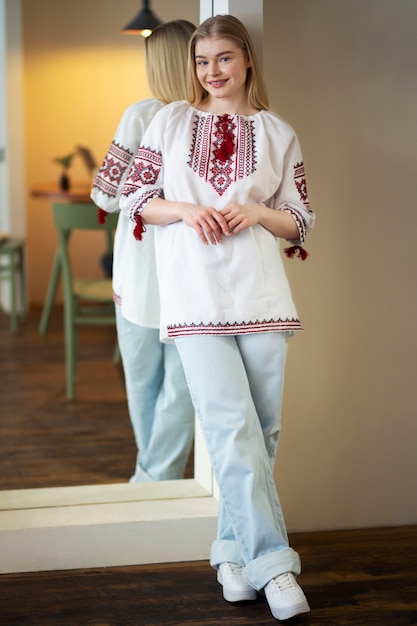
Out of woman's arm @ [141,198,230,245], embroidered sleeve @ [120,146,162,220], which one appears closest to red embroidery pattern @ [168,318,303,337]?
woman's arm @ [141,198,230,245]

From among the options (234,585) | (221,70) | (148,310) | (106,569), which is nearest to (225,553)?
(234,585)

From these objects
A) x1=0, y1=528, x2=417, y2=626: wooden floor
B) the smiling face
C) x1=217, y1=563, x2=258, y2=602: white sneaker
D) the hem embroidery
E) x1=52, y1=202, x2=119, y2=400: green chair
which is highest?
the smiling face

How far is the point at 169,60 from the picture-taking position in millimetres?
2527

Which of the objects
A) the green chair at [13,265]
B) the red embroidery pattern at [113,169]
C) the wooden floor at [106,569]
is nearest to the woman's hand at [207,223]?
the red embroidery pattern at [113,169]

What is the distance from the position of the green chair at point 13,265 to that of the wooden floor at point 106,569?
0.09 metres

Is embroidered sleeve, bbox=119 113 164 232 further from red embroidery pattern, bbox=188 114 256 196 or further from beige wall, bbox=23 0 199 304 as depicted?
beige wall, bbox=23 0 199 304

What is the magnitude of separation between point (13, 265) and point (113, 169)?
0.49 metres

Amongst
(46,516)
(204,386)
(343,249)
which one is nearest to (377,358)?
(343,249)

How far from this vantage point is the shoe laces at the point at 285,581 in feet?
7.44

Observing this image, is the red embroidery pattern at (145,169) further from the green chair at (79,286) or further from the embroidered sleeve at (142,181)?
the green chair at (79,286)

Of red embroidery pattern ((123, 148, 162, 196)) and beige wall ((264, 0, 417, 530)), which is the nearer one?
red embroidery pattern ((123, 148, 162, 196))

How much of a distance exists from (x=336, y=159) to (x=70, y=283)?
2.77 ft

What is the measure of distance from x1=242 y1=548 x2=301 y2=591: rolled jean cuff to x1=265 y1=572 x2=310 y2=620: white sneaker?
15mm

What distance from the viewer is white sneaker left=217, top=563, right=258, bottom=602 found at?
2.37m
